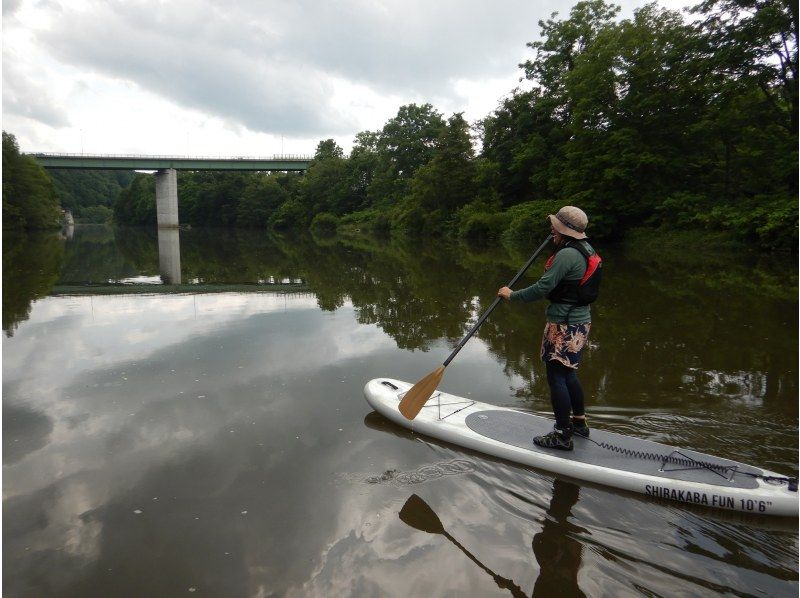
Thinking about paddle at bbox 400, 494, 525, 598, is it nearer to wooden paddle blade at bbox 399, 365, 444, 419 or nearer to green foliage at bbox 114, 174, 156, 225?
wooden paddle blade at bbox 399, 365, 444, 419

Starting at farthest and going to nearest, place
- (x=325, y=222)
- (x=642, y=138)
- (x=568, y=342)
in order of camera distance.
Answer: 1. (x=325, y=222)
2. (x=642, y=138)
3. (x=568, y=342)

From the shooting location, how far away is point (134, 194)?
10650 cm

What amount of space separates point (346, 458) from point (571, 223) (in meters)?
2.65

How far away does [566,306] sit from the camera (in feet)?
13.4

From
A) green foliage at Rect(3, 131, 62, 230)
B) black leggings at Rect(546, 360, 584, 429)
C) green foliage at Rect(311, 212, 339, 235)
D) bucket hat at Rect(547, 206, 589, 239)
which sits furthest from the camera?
green foliage at Rect(311, 212, 339, 235)

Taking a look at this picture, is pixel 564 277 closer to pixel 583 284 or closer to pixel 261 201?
pixel 583 284

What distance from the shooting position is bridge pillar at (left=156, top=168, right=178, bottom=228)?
6881 cm

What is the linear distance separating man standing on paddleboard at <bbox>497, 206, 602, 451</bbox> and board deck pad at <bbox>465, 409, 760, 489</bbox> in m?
0.12

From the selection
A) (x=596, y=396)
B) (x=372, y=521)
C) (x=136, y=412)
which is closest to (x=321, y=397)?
(x=136, y=412)

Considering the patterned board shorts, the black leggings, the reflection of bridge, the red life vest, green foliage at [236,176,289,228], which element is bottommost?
the reflection of bridge

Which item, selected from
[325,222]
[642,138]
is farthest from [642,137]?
[325,222]

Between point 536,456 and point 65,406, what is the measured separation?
15.7 feet

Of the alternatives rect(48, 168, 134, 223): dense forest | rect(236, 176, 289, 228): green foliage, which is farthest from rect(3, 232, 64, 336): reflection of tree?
rect(48, 168, 134, 223): dense forest

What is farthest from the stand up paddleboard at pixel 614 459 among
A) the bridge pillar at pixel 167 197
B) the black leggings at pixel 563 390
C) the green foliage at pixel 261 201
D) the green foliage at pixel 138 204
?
the green foliage at pixel 138 204
